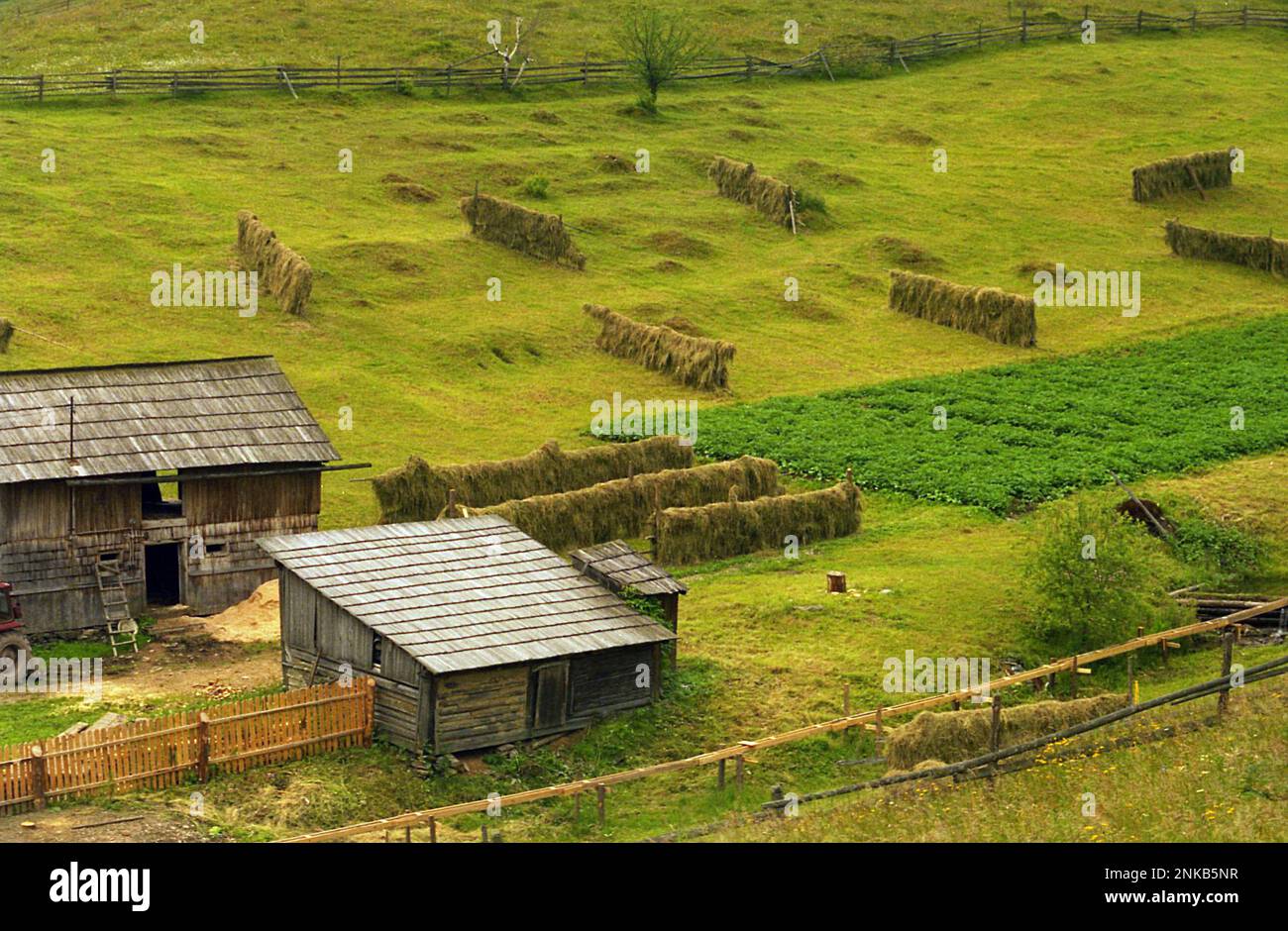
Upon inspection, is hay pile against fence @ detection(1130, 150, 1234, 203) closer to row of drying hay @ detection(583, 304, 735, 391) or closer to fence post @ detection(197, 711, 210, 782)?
row of drying hay @ detection(583, 304, 735, 391)

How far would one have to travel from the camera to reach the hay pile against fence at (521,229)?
60719 mm

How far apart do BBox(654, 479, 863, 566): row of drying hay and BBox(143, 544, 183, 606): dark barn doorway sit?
1037cm

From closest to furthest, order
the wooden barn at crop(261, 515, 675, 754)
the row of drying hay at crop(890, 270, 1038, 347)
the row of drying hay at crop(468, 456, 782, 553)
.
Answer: the wooden barn at crop(261, 515, 675, 754), the row of drying hay at crop(468, 456, 782, 553), the row of drying hay at crop(890, 270, 1038, 347)

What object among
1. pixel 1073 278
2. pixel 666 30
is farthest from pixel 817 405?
pixel 666 30

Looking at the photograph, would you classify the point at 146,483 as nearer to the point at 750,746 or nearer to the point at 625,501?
the point at 625,501

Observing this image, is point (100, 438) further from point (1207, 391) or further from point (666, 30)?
point (666, 30)

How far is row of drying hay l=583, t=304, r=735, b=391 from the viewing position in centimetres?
5100

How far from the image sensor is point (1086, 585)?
32906 millimetres

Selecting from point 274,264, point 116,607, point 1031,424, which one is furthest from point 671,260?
point 116,607

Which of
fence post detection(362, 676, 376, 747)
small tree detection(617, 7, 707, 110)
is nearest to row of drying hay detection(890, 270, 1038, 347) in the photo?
small tree detection(617, 7, 707, 110)

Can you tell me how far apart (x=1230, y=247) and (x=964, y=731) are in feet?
154

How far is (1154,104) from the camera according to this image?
85562 mm

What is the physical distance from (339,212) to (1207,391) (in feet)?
101

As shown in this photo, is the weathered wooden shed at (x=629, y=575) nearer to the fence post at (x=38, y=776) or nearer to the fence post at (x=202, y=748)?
the fence post at (x=202, y=748)
